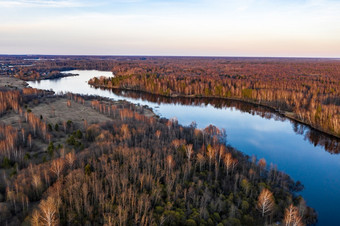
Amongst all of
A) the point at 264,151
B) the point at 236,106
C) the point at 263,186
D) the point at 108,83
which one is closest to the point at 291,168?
the point at 264,151

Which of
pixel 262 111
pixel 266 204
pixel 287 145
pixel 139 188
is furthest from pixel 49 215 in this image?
pixel 262 111

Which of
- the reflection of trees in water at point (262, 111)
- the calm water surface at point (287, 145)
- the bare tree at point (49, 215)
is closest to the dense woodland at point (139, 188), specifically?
the bare tree at point (49, 215)

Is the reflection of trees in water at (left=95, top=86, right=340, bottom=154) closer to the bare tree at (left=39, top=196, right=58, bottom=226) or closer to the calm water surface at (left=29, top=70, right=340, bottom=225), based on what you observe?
the calm water surface at (left=29, top=70, right=340, bottom=225)

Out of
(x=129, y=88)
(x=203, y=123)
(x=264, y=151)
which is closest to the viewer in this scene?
(x=264, y=151)

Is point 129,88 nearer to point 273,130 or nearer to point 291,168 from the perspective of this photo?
point 273,130

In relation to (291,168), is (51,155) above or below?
above

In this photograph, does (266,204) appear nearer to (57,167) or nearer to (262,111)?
(57,167)
